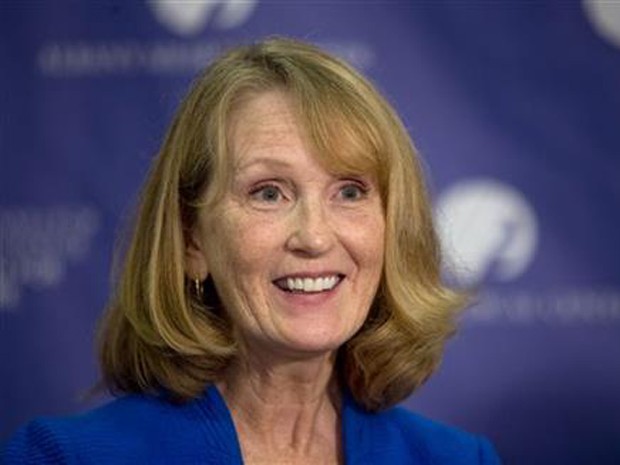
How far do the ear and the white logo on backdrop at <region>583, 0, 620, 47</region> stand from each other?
3.00 ft

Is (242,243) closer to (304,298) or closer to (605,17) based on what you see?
(304,298)

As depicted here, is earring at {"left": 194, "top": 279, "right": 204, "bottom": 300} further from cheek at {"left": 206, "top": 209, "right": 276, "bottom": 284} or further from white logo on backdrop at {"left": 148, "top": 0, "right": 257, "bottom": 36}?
white logo on backdrop at {"left": 148, "top": 0, "right": 257, "bottom": 36}

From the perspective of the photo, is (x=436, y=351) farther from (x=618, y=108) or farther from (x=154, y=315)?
(x=618, y=108)

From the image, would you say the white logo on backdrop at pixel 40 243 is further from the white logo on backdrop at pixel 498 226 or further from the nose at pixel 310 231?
the nose at pixel 310 231

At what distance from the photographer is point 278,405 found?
1.78m

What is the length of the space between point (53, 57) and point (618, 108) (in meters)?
0.98

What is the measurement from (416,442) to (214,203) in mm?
461

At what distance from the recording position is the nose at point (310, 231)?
1643mm

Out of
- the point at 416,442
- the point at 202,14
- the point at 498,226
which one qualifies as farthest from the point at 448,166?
the point at 416,442

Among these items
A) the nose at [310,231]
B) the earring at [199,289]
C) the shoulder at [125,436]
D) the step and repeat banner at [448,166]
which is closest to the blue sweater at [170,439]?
the shoulder at [125,436]

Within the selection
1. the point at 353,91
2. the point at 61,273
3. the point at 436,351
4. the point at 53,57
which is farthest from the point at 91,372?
the point at 353,91

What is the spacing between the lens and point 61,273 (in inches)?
92.3

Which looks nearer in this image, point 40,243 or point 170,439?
point 170,439

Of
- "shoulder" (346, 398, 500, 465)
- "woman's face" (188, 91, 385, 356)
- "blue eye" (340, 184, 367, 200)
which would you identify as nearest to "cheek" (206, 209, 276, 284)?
"woman's face" (188, 91, 385, 356)
